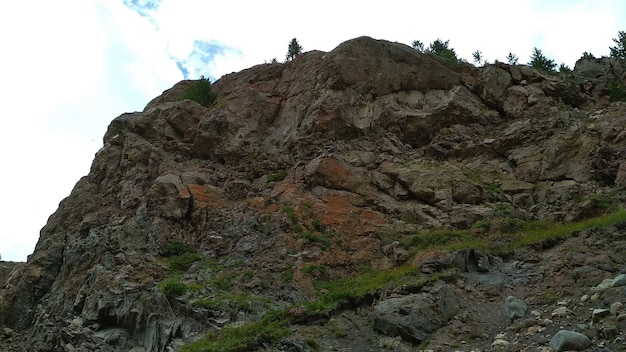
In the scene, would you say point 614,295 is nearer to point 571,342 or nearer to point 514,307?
point 514,307

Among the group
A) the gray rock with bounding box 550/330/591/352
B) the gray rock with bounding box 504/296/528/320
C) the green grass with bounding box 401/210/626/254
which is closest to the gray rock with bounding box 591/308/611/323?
the gray rock with bounding box 550/330/591/352

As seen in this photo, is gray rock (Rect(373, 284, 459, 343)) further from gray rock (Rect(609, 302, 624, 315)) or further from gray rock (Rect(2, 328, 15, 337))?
gray rock (Rect(2, 328, 15, 337))

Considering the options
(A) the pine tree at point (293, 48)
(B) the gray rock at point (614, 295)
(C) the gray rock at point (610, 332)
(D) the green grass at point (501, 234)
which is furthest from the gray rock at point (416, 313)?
(A) the pine tree at point (293, 48)

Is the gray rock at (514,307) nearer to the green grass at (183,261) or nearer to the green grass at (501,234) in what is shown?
the green grass at (501,234)

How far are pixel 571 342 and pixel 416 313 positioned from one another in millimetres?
4376

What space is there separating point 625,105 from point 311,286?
Result: 17.1m

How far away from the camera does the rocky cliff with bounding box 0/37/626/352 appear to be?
14547mm

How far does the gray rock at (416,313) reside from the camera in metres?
12.8

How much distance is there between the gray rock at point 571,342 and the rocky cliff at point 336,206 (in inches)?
15.1

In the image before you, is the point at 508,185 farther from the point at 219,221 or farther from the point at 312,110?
the point at 219,221

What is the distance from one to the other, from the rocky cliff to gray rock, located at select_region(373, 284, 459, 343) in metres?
0.05

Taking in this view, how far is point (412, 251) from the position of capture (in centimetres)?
1923

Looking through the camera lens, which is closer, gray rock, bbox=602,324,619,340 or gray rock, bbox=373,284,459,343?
gray rock, bbox=602,324,619,340

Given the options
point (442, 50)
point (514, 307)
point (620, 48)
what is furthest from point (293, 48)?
point (514, 307)
